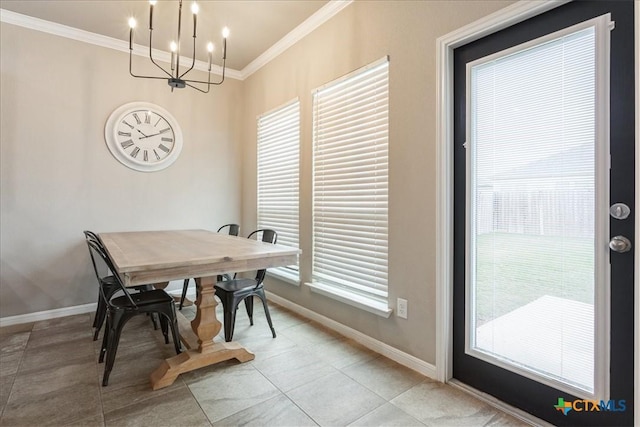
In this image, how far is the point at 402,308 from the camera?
2.15 m

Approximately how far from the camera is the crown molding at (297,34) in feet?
8.70

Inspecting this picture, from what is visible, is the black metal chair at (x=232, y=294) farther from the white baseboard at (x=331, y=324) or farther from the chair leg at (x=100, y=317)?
the chair leg at (x=100, y=317)

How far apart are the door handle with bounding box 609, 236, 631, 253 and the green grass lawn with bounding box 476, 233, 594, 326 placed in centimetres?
7

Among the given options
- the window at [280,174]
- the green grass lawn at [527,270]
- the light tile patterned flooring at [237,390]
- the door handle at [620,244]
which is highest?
the window at [280,174]

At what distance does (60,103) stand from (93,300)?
1.93m

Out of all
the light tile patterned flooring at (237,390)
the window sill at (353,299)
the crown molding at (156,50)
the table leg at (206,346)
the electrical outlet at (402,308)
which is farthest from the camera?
the crown molding at (156,50)

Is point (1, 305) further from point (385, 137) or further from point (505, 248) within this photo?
point (505, 248)

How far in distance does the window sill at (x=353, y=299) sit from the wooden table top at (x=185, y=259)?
671mm

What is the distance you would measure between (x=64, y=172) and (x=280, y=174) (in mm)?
2056

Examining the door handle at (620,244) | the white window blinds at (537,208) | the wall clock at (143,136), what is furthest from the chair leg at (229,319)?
the door handle at (620,244)

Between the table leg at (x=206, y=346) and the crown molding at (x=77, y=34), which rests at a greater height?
the crown molding at (x=77, y=34)

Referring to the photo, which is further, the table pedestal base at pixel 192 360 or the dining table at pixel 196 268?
the table pedestal base at pixel 192 360

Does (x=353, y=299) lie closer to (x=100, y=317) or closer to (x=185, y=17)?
(x=100, y=317)

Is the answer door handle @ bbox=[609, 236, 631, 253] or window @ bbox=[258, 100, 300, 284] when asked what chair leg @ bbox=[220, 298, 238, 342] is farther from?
door handle @ bbox=[609, 236, 631, 253]
